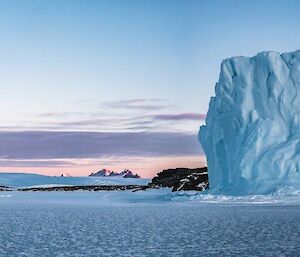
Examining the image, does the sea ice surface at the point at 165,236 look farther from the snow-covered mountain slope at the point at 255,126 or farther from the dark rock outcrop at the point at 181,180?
the dark rock outcrop at the point at 181,180

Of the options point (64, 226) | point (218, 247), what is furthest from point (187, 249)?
Answer: point (64, 226)

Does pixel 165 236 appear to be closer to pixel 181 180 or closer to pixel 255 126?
pixel 255 126

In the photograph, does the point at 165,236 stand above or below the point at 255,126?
below

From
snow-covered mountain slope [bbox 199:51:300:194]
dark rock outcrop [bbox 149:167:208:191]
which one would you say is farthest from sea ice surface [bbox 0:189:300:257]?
dark rock outcrop [bbox 149:167:208:191]

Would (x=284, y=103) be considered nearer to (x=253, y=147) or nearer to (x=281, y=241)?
(x=253, y=147)

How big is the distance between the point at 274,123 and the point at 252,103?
9.23ft

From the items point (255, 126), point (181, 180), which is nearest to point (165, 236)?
point (255, 126)

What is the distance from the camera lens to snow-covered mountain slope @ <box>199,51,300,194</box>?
42.4 m

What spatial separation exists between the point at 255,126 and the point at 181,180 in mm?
35051

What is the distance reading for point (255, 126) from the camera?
4400 cm

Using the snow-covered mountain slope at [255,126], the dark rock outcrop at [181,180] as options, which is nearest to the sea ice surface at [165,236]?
the snow-covered mountain slope at [255,126]

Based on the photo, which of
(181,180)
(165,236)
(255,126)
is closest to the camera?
(165,236)

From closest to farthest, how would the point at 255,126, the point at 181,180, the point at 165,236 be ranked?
the point at 165,236
the point at 255,126
the point at 181,180

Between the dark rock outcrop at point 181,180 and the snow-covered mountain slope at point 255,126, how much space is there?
64.6 feet
